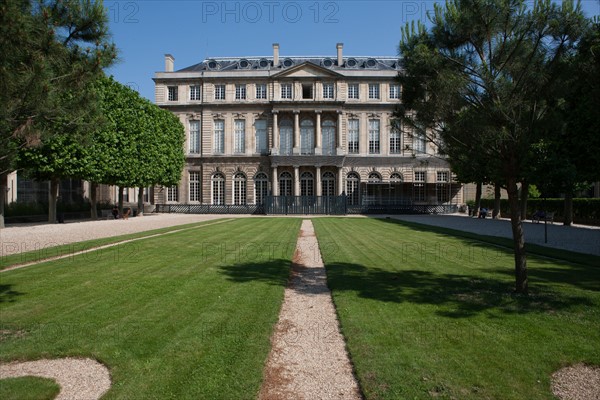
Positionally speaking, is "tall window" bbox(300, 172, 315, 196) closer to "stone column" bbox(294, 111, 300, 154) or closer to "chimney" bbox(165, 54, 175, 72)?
"stone column" bbox(294, 111, 300, 154)

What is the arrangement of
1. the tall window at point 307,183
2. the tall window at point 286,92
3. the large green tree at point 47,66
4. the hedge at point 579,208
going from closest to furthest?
the large green tree at point 47,66 → the hedge at point 579,208 → the tall window at point 307,183 → the tall window at point 286,92

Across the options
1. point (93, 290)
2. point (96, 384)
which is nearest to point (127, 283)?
point (93, 290)

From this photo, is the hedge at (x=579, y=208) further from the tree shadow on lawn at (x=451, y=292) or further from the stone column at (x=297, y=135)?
the stone column at (x=297, y=135)

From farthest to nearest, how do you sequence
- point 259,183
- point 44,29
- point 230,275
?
point 259,183, point 230,275, point 44,29

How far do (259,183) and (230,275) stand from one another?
40314 millimetres

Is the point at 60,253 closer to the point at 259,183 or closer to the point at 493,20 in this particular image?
the point at 493,20

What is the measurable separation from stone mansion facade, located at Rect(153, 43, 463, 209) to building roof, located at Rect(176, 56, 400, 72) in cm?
106

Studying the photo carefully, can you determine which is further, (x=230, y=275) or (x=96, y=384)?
(x=230, y=275)

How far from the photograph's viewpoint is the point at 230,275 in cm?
914

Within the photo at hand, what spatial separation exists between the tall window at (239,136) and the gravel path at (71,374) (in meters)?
46.0

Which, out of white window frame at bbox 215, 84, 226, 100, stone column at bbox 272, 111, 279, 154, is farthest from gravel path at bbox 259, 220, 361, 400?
white window frame at bbox 215, 84, 226, 100

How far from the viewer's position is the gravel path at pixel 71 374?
12.9 feet

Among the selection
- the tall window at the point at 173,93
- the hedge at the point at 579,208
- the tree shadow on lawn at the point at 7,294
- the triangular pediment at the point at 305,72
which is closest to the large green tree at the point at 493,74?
the tree shadow on lawn at the point at 7,294

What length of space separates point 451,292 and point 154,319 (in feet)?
17.0
